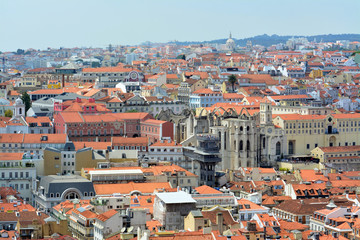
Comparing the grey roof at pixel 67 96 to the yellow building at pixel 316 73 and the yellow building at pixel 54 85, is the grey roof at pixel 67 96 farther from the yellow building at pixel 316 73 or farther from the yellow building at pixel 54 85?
the yellow building at pixel 316 73

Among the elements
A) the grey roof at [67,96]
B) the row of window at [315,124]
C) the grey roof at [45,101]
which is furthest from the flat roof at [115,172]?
the grey roof at [45,101]

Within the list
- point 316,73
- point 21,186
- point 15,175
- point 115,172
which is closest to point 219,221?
point 115,172

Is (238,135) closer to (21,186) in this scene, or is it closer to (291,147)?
(291,147)

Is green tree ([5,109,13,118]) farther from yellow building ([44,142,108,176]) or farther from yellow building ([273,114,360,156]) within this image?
yellow building ([44,142,108,176])

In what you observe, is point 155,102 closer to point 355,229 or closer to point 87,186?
point 87,186

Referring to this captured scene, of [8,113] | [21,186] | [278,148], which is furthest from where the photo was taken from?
[8,113]

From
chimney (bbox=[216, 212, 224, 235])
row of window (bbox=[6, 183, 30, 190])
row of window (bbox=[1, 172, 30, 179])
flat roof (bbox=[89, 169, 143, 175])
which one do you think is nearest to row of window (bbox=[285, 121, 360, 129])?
flat roof (bbox=[89, 169, 143, 175])
